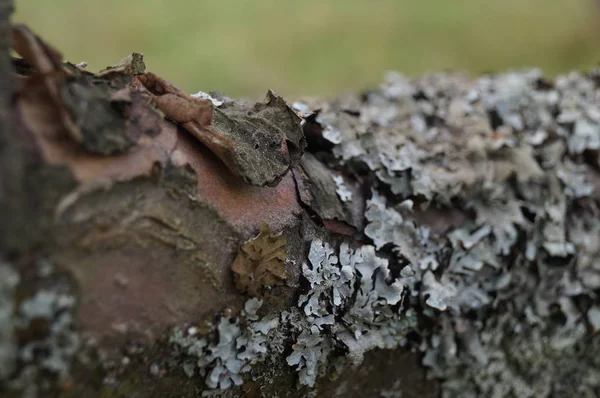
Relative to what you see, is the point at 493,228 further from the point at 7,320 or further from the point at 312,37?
the point at 312,37

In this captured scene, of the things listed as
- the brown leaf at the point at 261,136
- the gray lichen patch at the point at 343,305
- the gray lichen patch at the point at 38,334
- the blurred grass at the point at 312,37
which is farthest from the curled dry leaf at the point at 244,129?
the blurred grass at the point at 312,37

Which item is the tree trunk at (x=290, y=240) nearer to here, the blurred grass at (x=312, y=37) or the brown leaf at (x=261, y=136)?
the brown leaf at (x=261, y=136)

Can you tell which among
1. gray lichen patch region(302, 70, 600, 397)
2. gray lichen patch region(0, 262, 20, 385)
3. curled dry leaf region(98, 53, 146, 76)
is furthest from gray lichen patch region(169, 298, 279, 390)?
curled dry leaf region(98, 53, 146, 76)

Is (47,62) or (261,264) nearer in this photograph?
(47,62)

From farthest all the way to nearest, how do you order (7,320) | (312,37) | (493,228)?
1. (312,37)
2. (493,228)
3. (7,320)

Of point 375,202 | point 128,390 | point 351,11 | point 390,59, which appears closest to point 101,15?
point 351,11

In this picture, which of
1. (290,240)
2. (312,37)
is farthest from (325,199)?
(312,37)

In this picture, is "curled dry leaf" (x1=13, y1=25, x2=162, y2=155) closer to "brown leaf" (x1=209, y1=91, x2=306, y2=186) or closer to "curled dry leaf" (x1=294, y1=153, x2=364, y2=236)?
"brown leaf" (x1=209, y1=91, x2=306, y2=186)
